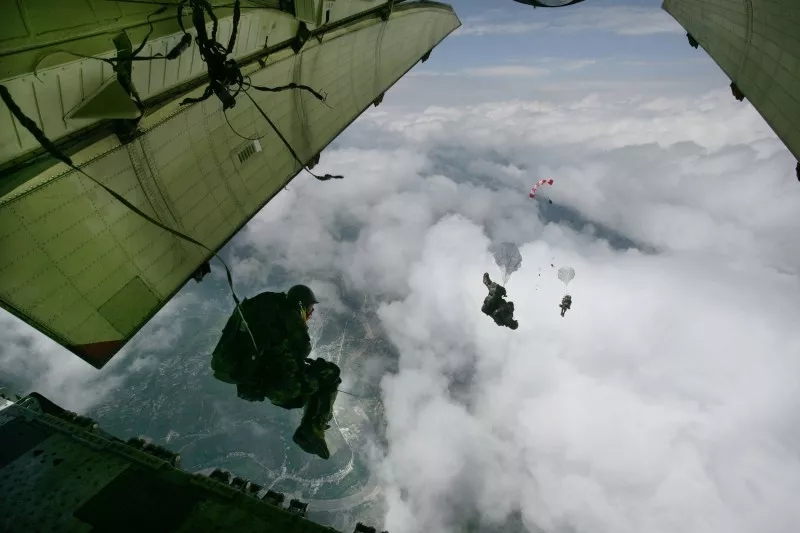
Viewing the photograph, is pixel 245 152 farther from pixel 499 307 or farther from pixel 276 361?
pixel 499 307

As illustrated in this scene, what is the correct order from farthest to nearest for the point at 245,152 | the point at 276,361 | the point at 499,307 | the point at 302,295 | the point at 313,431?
the point at 499,307
the point at 302,295
the point at 313,431
the point at 245,152
the point at 276,361

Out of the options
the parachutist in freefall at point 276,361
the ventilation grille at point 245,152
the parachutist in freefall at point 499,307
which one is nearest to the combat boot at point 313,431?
the parachutist in freefall at point 276,361

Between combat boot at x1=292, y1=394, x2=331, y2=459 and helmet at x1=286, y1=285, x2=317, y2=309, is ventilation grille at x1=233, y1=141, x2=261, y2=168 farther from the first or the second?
combat boot at x1=292, y1=394, x2=331, y2=459

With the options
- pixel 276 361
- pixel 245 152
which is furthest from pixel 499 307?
pixel 245 152

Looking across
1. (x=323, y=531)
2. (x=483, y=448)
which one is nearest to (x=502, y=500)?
(x=483, y=448)

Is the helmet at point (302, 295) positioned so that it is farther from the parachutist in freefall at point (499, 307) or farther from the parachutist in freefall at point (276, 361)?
the parachutist in freefall at point (499, 307)

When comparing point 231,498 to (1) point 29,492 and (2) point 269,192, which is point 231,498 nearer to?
(1) point 29,492

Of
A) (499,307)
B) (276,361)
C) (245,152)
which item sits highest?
(245,152)

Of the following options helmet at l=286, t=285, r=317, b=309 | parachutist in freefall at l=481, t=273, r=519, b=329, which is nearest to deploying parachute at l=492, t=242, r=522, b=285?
parachutist in freefall at l=481, t=273, r=519, b=329
